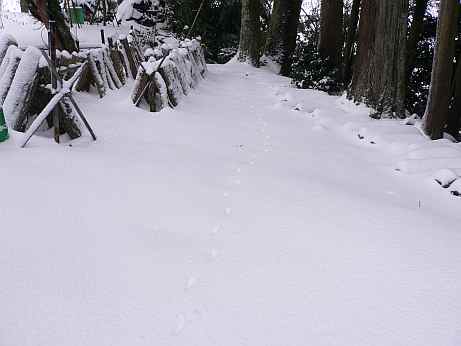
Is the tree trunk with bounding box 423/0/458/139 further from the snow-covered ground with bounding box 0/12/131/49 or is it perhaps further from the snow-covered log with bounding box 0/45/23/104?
the snow-covered ground with bounding box 0/12/131/49

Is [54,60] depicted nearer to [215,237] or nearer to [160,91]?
[160,91]

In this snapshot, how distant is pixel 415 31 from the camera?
31.2 feet

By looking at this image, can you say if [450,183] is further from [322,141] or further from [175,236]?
[175,236]

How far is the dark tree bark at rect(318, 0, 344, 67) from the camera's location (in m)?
9.75

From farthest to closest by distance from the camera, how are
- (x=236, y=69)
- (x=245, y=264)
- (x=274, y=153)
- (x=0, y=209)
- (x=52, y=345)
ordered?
(x=236, y=69)
(x=274, y=153)
(x=0, y=209)
(x=245, y=264)
(x=52, y=345)

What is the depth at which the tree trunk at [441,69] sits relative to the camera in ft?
16.2

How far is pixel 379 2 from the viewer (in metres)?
6.57

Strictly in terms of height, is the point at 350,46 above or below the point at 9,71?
above

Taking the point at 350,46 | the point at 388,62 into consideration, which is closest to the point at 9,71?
the point at 388,62

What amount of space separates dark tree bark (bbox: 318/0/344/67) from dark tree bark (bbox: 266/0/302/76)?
2.57 metres

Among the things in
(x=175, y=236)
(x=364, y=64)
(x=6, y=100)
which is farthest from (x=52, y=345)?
(x=364, y=64)

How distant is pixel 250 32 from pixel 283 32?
1.49m

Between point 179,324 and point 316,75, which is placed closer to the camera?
point 179,324

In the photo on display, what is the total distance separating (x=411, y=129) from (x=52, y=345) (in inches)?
207
